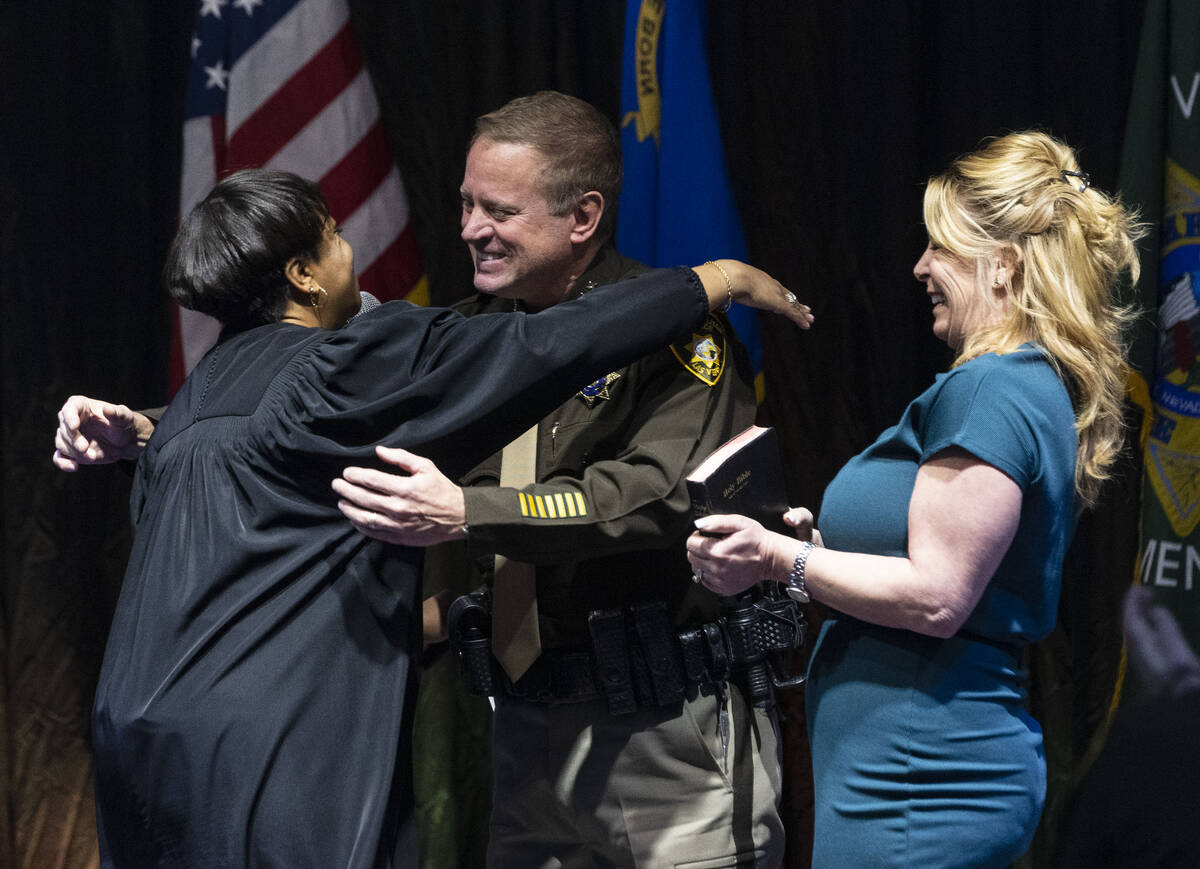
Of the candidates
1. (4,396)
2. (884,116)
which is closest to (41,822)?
(4,396)

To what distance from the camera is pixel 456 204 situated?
10.6 ft

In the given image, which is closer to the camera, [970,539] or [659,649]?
[970,539]

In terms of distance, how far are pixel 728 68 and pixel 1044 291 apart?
61.6 inches

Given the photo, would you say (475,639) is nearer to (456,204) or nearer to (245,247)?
(245,247)

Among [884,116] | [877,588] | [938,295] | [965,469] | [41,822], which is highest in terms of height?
[884,116]

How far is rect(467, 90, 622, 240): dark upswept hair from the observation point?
2238mm

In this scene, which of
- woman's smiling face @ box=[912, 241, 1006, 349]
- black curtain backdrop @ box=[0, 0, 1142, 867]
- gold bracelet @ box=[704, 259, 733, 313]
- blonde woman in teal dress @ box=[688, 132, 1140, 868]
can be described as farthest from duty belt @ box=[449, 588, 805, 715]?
black curtain backdrop @ box=[0, 0, 1142, 867]

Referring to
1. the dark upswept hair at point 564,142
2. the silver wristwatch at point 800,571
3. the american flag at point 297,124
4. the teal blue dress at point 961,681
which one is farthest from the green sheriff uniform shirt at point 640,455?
the american flag at point 297,124

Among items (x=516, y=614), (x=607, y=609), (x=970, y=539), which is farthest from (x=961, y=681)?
(x=516, y=614)

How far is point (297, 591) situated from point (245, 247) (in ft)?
1.69

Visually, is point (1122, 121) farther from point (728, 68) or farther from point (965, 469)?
point (965, 469)

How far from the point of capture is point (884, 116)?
308 centimetres

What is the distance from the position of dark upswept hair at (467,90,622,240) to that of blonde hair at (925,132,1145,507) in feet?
2.33

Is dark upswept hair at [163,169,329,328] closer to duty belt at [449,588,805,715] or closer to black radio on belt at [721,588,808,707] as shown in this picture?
duty belt at [449,588,805,715]
